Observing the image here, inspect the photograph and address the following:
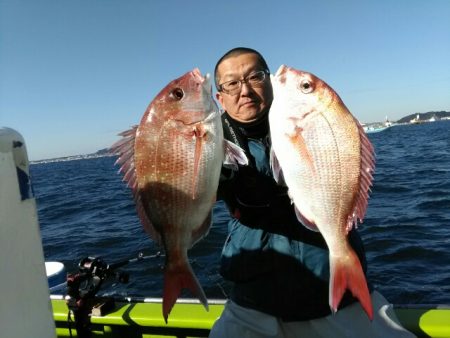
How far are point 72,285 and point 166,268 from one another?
6.94ft

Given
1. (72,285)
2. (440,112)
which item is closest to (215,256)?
(72,285)

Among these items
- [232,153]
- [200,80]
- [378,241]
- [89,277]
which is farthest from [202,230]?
[378,241]

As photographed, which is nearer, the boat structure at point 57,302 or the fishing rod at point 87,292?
the boat structure at point 57,302

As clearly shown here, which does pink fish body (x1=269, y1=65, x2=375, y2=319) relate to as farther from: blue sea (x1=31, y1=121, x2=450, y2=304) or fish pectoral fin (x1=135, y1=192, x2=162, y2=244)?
blue sea (x1=31, y1=121, x2=450, y2=304)

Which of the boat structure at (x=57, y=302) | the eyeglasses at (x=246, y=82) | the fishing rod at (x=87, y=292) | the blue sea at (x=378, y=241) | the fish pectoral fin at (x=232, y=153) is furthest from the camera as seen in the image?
the blue sea at (x=378, y=241)

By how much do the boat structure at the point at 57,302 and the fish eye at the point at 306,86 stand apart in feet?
4.54

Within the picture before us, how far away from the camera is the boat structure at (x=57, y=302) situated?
180 centimetres

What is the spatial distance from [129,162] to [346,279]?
1184 millimetres

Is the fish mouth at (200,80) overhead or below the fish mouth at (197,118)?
overhead

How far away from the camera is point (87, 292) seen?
370 centimetres

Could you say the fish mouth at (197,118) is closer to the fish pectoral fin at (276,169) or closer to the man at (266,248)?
the fish pectoral fin at (276,169)

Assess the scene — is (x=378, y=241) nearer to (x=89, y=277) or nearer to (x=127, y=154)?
(x=89, y=277)

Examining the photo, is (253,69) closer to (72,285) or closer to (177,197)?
(177,197)

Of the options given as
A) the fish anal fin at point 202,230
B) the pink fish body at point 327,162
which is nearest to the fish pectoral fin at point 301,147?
the pink fish body at point 327,162
